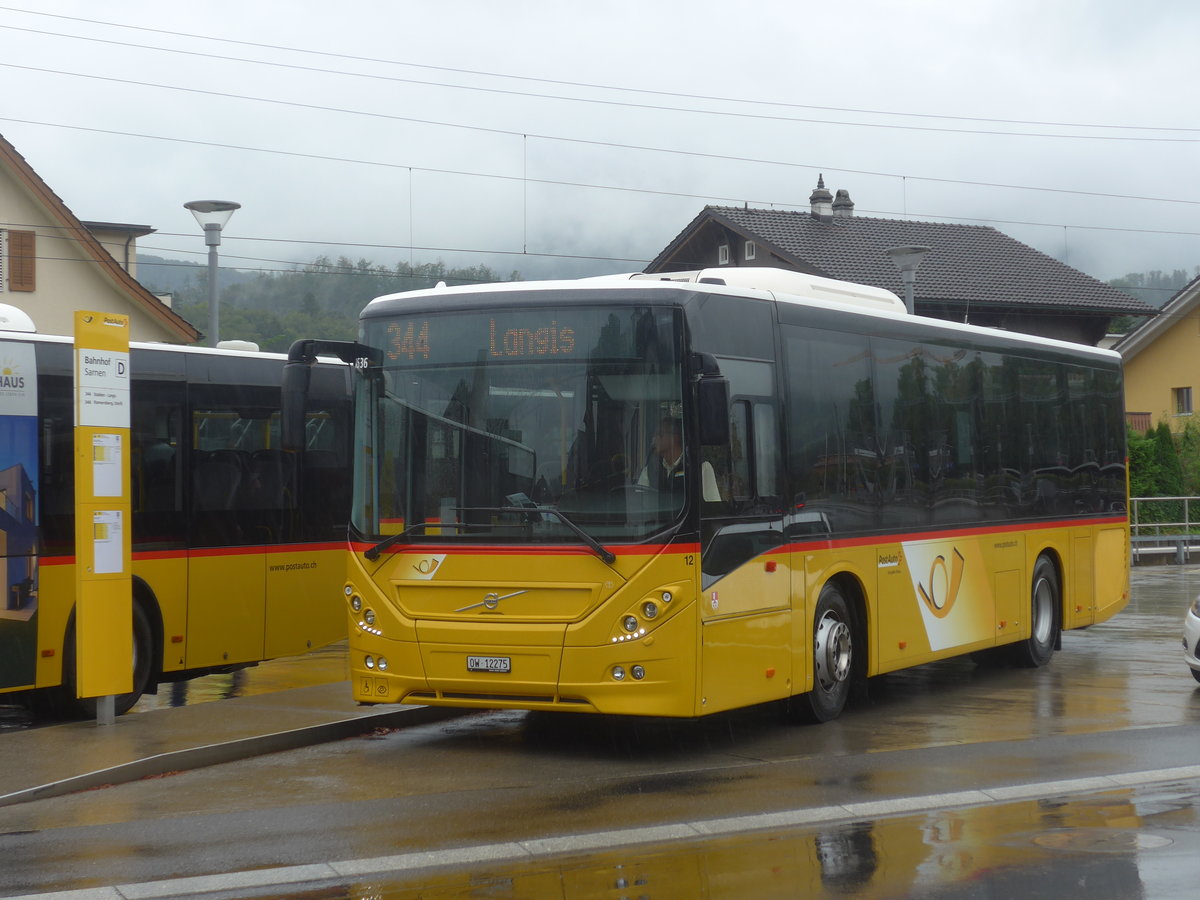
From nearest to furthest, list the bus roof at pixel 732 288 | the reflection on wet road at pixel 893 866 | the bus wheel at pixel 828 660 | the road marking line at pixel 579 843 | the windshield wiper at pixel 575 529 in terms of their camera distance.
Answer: the reflection on wet road at pixel 893 866, the road marking line at pixel 579 843, the windshield wiper at pixel 575 529, the bus roof at pixel 732 288, the bus wheel at pixel 828 660

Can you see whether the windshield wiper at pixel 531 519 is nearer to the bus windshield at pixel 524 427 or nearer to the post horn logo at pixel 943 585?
the bus windshield at pixel 524 427

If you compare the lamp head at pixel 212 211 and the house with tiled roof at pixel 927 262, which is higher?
the house with tiled roof at pixel 927 262

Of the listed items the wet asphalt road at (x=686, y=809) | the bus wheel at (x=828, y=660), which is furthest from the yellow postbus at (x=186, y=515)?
the bus wheel at (x=828, y=660)

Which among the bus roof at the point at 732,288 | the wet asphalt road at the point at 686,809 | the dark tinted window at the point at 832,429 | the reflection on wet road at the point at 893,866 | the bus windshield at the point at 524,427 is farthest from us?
the dark tinted window at the point at 832,429

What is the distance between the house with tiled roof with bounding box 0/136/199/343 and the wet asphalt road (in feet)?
93.8

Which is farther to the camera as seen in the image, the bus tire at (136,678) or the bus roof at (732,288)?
the bus tire at (136,678)

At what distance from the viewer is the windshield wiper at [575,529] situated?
33.0 feet

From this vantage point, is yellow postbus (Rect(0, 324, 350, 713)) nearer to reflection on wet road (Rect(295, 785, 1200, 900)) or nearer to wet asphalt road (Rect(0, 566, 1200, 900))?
wet asphalt road (Rect(0, 566, 1200, 900))

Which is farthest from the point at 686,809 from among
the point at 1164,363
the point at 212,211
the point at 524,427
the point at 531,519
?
the point at 1164,363

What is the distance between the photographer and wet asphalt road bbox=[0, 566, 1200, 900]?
716cm

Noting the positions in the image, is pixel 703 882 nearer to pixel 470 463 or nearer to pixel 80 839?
pixel 80 839

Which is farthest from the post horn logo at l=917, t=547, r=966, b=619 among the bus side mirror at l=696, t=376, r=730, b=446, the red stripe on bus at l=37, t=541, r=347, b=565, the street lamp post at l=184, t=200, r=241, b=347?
the street lamp post at l=184, t=200, r=241, b=347

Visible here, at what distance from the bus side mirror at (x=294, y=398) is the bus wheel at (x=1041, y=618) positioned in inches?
330

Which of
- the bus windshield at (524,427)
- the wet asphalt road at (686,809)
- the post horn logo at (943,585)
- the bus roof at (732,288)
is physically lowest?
the wet asphalt road at (686,809)
